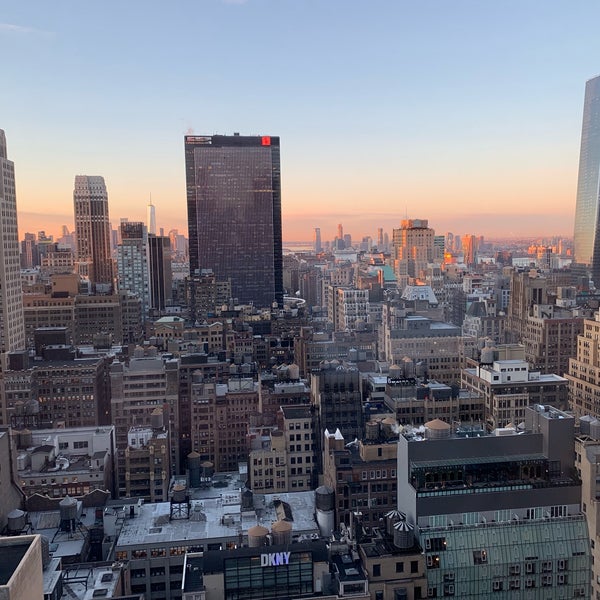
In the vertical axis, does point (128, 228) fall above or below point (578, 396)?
above

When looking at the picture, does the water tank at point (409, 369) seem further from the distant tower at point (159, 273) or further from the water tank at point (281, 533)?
the distant tower at point (159, 273)

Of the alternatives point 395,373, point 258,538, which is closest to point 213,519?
point 258,538

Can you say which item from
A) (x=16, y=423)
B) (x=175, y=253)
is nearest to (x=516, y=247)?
(x=175, y=253)

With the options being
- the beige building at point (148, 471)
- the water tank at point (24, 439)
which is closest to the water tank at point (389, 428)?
the beige building at point (148, 471)

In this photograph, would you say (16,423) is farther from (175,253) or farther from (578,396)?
(175,253)

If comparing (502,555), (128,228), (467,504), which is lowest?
(502,555)
